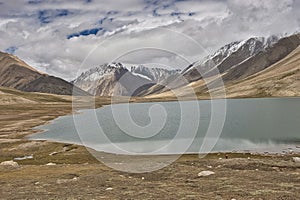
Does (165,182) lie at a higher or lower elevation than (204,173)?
lower

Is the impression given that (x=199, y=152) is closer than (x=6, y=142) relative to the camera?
Yes

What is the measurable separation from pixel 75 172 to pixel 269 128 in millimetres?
76388

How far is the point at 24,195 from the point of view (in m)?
32.1

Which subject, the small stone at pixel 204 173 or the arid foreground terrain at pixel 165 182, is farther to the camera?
the small stone at pixel 204 173

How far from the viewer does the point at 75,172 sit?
46188 mm

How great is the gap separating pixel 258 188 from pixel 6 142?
84.7 m

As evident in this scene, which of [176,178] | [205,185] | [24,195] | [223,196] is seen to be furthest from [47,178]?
[223,196]

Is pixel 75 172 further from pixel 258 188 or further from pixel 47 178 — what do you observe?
pixel 258 188

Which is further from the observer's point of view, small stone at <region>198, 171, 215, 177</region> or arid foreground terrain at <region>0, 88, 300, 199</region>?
small stone at <region>198, 171, 215, 177</region>

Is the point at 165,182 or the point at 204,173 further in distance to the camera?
the point at 204,173

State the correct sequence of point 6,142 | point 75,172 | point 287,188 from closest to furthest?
point 287,188 < point 75,172 < point 6,142

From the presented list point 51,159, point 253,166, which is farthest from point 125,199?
point 51,159

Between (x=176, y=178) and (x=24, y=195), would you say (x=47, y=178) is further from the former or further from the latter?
(x=176, y=178)

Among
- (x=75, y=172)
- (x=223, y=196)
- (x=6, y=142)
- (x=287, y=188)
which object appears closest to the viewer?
(x=223, y=196)
